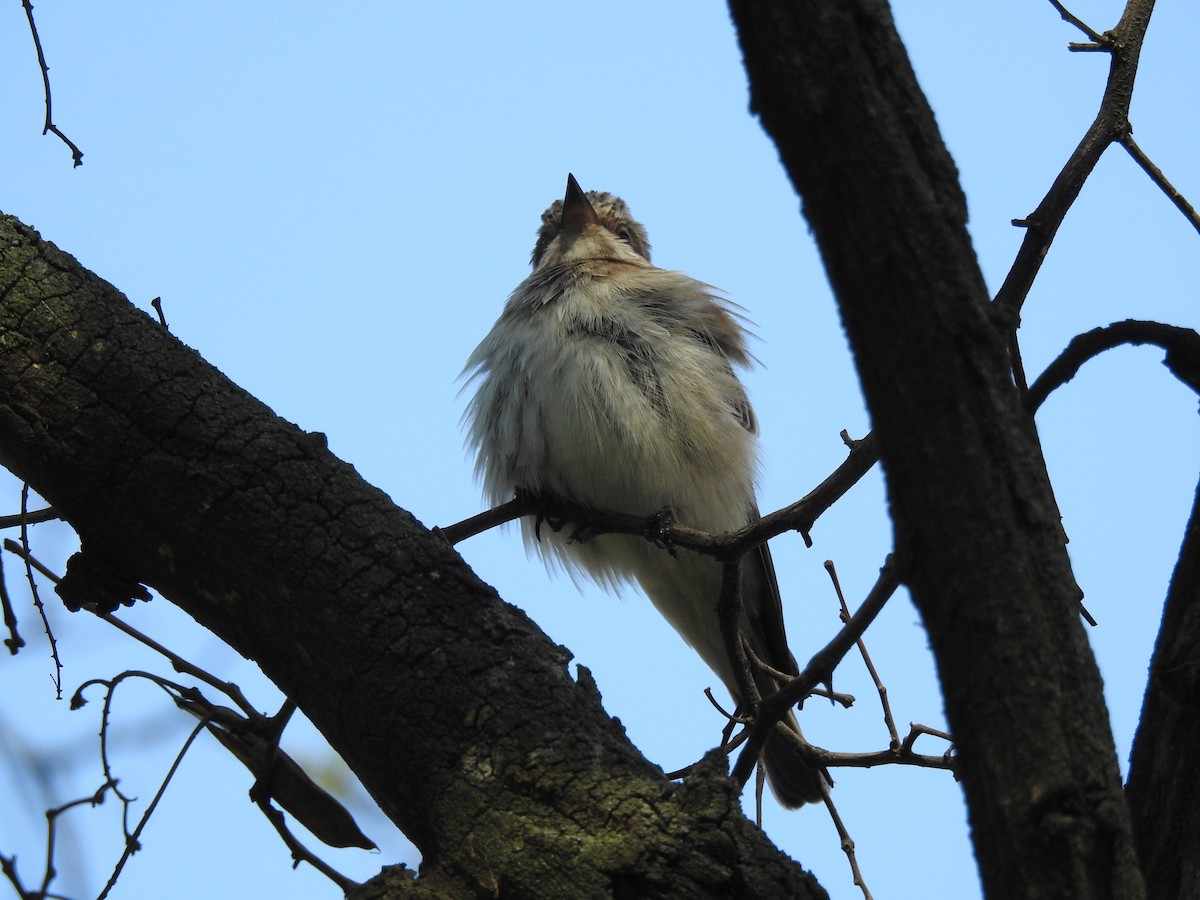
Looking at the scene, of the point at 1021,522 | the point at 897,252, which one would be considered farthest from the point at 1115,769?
the point at 897,252

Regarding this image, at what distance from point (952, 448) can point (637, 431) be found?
289cm

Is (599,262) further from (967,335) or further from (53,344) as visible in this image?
(967,335)

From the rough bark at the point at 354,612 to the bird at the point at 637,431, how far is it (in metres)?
1.94

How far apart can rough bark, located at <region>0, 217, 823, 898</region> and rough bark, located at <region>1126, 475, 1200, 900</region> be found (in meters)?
0.54

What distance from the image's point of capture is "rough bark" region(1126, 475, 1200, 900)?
1.95 metres

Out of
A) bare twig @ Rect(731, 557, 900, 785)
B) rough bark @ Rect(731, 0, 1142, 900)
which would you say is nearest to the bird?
bare twig @ Rect(731, 557, 900, 785)

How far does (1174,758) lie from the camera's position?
6.49 ft

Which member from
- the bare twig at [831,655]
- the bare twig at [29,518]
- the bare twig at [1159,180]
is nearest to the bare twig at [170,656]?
the bare twig at [29,518]

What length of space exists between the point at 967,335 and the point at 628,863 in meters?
1.04

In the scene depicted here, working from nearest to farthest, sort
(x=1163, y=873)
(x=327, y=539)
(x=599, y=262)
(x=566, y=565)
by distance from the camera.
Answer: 1. (x=1163, y=873)
2. (x=327, y=539)
3. (x=566, y=565)
4. (x=599, y=262)

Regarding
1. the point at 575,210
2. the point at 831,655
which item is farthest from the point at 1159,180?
the point at 575,210

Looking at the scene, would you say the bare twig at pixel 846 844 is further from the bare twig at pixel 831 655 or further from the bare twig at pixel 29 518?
the bare twig at pixel 29 518

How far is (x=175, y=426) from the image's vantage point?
2.40m

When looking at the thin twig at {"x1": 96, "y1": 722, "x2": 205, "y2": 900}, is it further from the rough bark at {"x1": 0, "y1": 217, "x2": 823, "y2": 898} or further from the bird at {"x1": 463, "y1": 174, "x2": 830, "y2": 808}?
the bird at {"x1": 463, "y1": 174, "x2": 830, "y2": 808}
